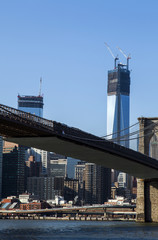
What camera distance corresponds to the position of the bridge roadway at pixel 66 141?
56875 millimetres

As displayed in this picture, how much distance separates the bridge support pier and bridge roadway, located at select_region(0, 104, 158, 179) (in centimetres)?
376

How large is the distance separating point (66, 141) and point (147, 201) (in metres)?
30.4

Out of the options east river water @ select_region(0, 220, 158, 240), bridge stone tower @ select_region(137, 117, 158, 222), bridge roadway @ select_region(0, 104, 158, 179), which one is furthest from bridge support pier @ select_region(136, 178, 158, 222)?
east river water @ select_region(0, 220, 158, 240)

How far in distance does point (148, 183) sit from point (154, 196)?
240 cm

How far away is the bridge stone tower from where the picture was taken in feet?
297

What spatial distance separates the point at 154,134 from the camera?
94.8 m

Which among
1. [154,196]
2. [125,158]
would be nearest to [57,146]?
[125,158]

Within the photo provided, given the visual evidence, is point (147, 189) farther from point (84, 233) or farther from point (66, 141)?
point (66, 141)

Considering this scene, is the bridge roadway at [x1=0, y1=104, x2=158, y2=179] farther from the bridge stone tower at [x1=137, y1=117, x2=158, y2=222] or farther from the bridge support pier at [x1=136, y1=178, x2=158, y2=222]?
the bridge stone tower at [x1=137, y1=117, x2=158, y2=222]

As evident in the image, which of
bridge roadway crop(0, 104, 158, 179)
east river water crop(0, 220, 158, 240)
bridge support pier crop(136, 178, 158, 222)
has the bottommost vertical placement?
east river water crop(0, 220, 158, 240)

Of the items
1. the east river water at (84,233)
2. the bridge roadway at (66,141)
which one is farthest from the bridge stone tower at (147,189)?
the east river water at (84,233)

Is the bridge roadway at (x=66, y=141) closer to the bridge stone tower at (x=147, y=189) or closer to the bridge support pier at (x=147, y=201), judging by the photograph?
the bridge support pier at (x=147, y=201)

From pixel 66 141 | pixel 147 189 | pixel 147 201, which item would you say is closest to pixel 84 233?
pixel 66 141

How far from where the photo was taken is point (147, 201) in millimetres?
91188
